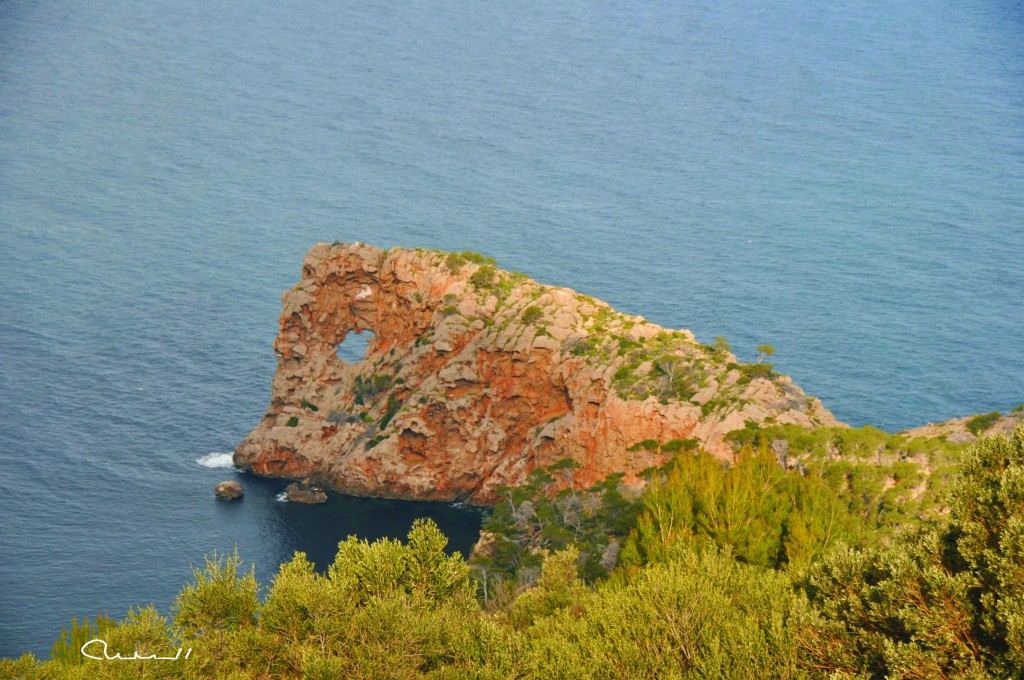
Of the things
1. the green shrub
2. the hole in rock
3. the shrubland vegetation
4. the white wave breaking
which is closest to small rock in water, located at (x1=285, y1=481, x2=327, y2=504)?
the white wave breaking

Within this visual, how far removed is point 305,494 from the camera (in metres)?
119

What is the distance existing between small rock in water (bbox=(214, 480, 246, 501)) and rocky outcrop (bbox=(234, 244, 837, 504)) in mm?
4378

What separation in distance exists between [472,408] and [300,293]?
23170 millimetres

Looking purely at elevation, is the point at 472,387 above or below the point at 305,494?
above

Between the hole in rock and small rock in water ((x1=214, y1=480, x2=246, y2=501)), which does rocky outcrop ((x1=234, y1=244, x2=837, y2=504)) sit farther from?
the hole in rock

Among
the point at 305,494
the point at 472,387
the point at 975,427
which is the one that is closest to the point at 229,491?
the point at 305,494

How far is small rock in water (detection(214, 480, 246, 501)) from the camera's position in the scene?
12000 centimetres

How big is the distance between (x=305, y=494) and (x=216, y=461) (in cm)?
1399

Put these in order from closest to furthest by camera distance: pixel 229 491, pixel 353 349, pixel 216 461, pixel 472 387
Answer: pixel 472 387, pixel 229 491, pixel 216 461, pixel 353 349

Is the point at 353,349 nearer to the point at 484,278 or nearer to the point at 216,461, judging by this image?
the point at 216,461

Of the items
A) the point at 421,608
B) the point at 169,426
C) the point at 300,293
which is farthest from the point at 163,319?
the point at 421,608

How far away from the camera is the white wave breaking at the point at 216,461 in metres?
127

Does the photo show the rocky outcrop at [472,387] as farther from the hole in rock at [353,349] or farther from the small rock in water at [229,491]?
the hole in rock at [353,349]

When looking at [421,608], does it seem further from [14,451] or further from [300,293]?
[14,451]
